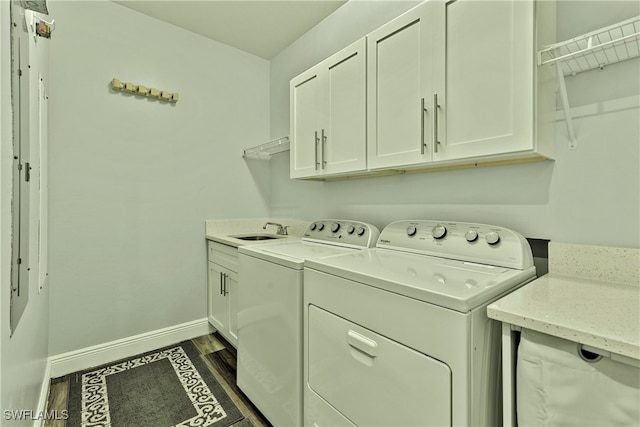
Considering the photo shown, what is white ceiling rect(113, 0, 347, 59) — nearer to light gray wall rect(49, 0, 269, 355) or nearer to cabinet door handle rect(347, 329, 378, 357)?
light gray wall rect(49, 0, 269, 355)

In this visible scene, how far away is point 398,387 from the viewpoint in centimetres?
96

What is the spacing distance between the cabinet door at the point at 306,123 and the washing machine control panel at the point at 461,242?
0.72 meters

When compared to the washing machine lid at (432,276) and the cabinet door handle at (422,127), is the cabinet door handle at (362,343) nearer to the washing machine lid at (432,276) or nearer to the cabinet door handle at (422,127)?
the washing machine lid at (432,276)

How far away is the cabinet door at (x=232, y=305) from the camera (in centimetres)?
217

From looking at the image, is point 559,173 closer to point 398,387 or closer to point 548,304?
point 548,304

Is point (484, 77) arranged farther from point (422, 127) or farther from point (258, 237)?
point (258, 237)

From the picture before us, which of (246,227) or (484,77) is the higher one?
(484,77)

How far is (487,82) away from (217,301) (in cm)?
239

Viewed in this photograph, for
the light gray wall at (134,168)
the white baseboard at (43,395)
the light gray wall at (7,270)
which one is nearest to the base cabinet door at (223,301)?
the light gray wall at (134,168)

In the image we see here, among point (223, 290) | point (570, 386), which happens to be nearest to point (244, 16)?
point (223, 290)

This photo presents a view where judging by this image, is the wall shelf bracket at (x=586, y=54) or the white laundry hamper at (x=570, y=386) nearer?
the white laundry hamper at (x=570, y=386)

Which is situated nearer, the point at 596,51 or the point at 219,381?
the point at 596,51

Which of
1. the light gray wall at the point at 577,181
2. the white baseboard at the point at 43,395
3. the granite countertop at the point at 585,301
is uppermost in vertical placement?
the light gray wall at the point at 577,181

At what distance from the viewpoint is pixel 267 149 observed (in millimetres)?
2666
